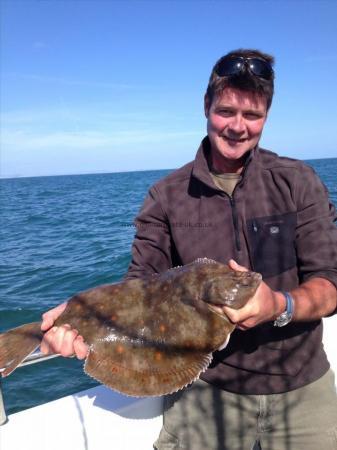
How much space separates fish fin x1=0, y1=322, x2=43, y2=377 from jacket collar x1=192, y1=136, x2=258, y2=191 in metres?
1.51

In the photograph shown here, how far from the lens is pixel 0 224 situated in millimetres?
22656

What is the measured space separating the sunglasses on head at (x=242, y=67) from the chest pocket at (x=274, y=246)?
1.02m

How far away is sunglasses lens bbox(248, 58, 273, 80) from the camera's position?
2779 mm

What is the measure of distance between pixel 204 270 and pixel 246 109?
1.17 metres

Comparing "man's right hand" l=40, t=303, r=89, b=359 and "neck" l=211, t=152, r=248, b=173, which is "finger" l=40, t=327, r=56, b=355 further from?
"neck" l=211, t=152, r=248, b=173

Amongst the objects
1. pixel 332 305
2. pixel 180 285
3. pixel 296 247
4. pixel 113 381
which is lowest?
pixel 113 381

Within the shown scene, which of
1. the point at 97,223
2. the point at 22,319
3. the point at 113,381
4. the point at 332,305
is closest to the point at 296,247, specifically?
the point at 332,305

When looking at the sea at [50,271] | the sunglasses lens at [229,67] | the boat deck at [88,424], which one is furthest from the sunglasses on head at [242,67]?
the sea at [50,271]

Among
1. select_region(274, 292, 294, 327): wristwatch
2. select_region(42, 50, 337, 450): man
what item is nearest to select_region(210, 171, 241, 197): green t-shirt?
select_region(42, 50, 337, 450): man

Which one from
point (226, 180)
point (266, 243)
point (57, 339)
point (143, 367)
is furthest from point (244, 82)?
point (57, 339)

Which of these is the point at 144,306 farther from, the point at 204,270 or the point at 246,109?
the point at 246,109

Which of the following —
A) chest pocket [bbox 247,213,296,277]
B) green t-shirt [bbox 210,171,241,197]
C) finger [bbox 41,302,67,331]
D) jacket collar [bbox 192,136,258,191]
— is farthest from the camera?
green t-shirt [bbox 210,171,241,197]

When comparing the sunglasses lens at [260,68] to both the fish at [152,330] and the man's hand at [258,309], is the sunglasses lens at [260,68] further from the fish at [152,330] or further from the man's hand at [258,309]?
the man's hand at [258,309]

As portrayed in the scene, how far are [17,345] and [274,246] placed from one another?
5.94ft
